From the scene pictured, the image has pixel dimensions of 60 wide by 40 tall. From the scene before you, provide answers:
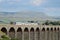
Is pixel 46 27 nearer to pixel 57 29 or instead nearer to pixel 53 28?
pixel 53 28

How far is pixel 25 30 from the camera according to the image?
2073 inches

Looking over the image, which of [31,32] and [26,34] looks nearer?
[26,34]

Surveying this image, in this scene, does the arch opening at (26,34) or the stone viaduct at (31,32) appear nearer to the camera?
the stone viaduct at (31,32)

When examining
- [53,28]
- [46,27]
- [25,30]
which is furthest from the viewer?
[53,28]

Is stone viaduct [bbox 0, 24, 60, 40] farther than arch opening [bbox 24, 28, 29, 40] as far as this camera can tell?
No

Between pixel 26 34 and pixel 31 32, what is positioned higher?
pixel 26 34

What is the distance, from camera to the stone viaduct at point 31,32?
46.0 meters

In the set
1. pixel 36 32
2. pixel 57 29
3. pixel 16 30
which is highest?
pixel 16 30

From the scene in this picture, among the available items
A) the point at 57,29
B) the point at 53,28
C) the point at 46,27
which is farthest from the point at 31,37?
the point at 57,29

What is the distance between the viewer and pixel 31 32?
183ft

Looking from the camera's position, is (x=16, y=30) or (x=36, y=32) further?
(x=36, y=32)

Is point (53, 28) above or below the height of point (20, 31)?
below

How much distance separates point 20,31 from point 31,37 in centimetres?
590

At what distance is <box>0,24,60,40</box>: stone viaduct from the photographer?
151ft
